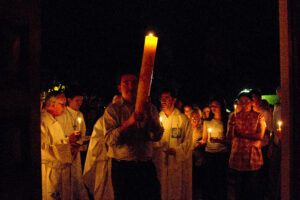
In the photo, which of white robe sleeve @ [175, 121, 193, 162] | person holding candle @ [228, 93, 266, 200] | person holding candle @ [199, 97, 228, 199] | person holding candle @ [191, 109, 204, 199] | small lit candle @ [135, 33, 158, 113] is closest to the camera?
small lit candle @ [135, 33, 158, 113]

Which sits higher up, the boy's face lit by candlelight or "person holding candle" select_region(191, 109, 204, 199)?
the boy's face lit by candlelight

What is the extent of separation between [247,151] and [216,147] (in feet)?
4.56

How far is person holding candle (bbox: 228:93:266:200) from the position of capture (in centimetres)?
535

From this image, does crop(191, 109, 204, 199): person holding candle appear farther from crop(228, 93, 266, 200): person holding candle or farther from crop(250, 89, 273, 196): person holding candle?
crop(228, 93, 266, 200): person holding candle

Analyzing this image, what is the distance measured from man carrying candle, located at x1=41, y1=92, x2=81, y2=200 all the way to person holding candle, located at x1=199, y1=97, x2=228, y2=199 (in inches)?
131

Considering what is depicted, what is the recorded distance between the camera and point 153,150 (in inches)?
183

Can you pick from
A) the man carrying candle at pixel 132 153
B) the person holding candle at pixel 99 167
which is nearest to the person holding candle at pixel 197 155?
the person holding candle at pixel 99 167

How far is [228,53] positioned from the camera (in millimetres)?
19281

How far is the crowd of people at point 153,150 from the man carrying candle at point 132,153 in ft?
0.03

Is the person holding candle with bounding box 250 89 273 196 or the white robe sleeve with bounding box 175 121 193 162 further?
the person holding candle with bounding box 250 89 273 196

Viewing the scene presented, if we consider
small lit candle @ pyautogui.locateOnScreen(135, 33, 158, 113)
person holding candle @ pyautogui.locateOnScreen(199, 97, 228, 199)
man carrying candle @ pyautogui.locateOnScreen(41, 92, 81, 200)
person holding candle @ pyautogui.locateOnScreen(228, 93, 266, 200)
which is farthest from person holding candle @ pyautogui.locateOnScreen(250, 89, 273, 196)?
small lit candle @ pyautogui.locateOnScreen(135, 33, 158, 113)

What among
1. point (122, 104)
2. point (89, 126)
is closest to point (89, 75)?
point (89, 126)

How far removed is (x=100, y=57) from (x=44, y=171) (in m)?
10.7

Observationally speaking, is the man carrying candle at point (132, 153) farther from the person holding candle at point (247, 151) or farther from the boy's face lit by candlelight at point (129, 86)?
the person holding candle at point (247, 151)
